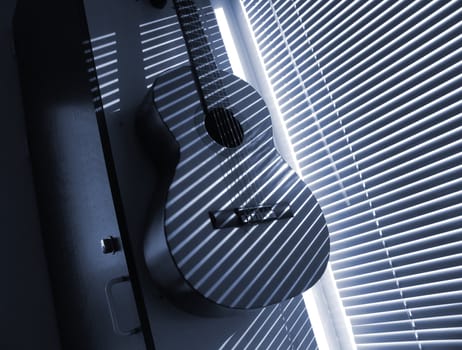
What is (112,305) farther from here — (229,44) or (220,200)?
(229,44)

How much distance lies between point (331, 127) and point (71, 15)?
0.76 meters

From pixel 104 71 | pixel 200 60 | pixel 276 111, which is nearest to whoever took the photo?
pixel 104 71

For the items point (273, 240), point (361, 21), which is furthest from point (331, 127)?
point (273, 240)

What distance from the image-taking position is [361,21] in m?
1.09

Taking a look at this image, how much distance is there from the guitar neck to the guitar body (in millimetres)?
23

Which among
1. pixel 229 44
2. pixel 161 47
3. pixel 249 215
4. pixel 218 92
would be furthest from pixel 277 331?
pixel 229 44

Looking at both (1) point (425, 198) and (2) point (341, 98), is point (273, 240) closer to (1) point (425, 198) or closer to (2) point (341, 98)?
(1) point (425, 198)

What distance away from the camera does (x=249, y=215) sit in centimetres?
88

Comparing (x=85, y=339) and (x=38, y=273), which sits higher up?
(x=38, y=273)

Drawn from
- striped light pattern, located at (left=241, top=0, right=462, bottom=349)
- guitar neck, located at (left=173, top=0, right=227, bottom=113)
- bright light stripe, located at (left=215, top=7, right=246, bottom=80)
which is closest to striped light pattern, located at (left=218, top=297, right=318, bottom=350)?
striped light pattern, located at (left=241, top=0, right=462, bottom=349)

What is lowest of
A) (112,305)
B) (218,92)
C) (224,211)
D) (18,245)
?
(112,305)

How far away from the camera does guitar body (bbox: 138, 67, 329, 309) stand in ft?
2.53

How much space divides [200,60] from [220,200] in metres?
0.41

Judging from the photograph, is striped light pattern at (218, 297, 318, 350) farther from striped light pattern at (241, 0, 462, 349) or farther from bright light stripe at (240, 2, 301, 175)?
bright light stripe at (240, 2, 301, 175)
